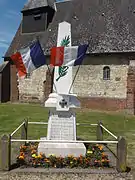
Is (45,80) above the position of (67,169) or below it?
above

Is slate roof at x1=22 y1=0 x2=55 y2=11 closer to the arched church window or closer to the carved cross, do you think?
the arched church window

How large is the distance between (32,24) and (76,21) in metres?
5.29

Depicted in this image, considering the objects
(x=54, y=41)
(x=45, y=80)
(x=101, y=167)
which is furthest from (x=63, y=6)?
(x=101, y=167)

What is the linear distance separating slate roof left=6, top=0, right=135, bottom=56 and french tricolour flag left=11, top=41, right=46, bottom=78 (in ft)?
43.5

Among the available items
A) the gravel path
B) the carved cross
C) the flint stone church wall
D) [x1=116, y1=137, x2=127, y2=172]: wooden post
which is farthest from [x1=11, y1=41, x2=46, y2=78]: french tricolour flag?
the flint stone church wall

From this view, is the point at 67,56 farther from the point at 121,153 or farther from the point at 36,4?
the point at 36,4

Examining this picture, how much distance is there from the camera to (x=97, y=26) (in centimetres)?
2164

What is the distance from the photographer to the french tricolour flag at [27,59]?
695cm

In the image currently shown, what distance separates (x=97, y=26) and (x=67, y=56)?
15.8 meters

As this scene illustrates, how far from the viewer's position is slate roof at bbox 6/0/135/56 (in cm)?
1984

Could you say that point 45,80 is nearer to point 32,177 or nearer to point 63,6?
point 63,6

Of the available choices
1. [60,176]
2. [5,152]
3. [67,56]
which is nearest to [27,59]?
[67,56]

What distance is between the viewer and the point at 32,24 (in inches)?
1025

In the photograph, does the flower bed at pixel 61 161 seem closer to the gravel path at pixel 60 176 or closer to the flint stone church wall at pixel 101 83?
the gravel path at pixel 60 176
